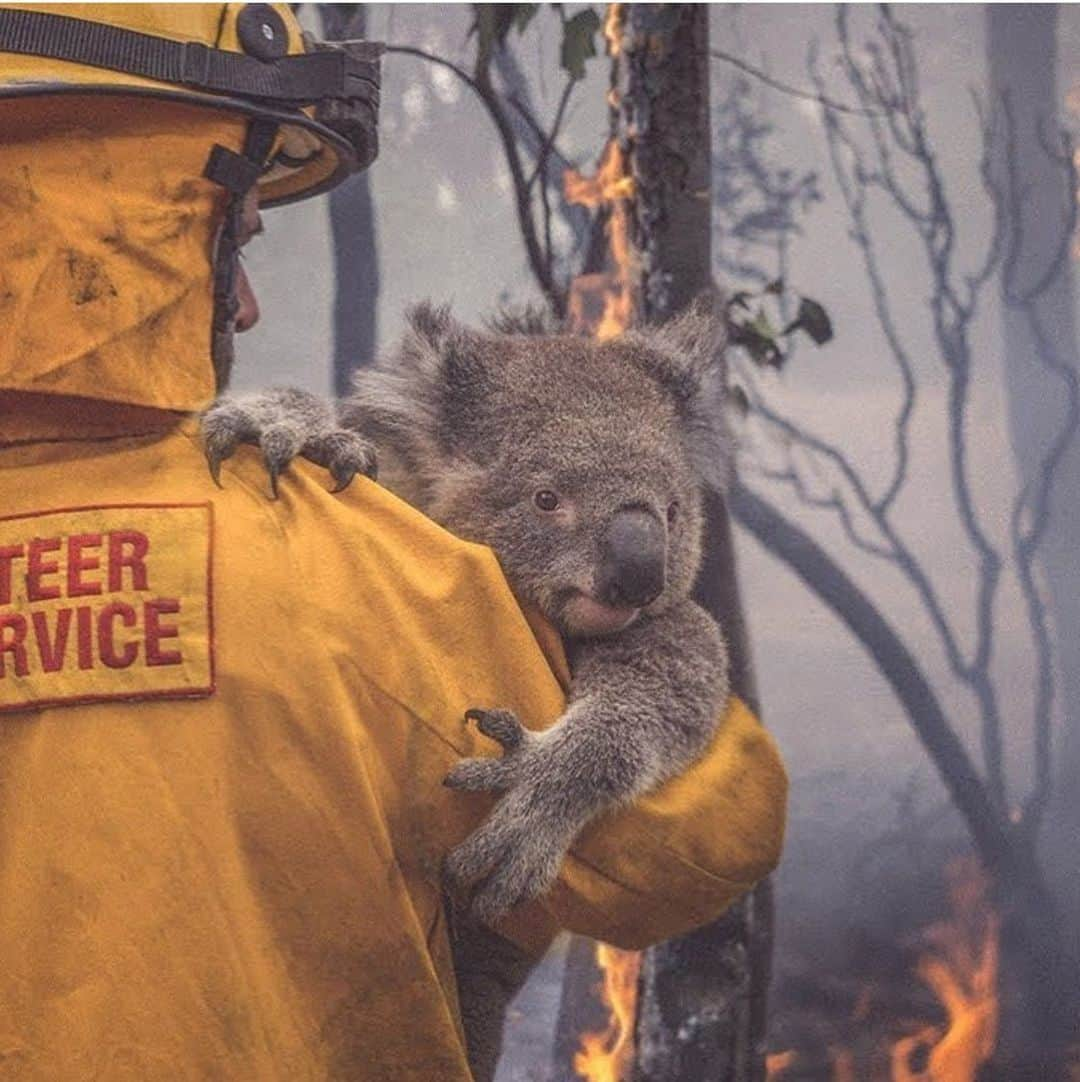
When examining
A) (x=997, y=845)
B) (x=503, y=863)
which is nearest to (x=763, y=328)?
(x=997, y=845)

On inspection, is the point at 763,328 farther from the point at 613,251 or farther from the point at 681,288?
the point at 613,251

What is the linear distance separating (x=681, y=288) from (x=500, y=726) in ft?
5.27

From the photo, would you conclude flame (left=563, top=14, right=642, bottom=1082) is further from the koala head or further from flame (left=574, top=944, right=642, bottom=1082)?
the koala head

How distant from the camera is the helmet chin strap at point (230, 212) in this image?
136cm

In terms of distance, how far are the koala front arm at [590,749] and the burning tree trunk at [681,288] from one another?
119 centimetres

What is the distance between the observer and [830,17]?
3.70 meters

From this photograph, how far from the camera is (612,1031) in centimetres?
345

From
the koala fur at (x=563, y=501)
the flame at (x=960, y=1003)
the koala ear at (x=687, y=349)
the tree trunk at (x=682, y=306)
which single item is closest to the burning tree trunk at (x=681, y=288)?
the tree trunk at (x=682, y=306)

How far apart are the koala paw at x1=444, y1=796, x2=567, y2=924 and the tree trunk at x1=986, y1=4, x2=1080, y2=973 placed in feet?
7.86

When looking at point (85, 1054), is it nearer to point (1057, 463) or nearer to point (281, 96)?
point (281, 96)

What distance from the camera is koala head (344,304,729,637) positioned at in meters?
1.51

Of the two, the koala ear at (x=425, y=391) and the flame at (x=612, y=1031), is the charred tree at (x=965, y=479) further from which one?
the koala ear at (x=425, y=391)

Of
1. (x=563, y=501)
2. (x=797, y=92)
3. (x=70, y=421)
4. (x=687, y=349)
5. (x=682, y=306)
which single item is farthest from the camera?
(x=797, y=92)

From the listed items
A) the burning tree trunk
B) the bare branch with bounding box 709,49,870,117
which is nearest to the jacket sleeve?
the burning tree trunk
